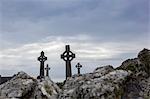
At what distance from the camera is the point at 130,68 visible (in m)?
12.3

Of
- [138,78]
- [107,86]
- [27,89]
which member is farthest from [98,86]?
[27,89]

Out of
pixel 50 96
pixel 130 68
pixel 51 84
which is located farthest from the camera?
pixel 51 84

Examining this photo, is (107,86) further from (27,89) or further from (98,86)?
(27,89)

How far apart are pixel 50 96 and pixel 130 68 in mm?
3539

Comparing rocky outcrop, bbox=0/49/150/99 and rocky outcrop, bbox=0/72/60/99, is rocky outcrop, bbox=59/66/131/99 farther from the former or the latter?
rocky outcrop, bbox=0/72/60/99

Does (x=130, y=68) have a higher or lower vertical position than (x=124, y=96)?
higher

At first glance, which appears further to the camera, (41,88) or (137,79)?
(41,88)

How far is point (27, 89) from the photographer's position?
544 inches

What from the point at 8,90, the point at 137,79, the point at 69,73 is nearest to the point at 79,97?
the point at 137,79

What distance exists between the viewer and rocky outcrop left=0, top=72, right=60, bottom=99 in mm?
13516

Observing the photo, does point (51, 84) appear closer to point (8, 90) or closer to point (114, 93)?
point (8, 90)

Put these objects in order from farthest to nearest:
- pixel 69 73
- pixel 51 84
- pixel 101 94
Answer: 1. pixel 69 73
2. pixel 51 84
3. pixel 101 94

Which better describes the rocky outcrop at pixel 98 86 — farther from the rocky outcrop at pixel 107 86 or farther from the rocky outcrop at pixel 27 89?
the rocky outcrop at pixel 27 89

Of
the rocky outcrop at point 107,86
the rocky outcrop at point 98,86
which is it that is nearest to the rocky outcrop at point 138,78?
the rocky outcrop at point 107,86
